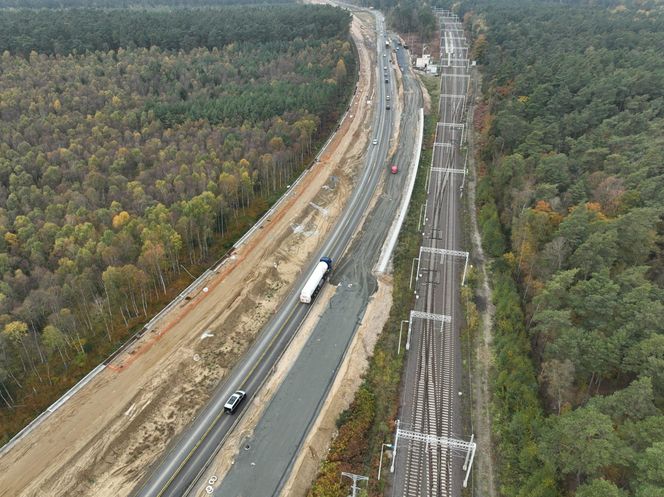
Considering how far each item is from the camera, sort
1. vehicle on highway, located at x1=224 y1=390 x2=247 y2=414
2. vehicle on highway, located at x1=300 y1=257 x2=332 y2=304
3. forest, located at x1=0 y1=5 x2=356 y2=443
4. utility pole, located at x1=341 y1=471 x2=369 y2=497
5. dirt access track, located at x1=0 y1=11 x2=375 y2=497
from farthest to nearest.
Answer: vehicle on highway, located at x1=300 y1=257 x2=332 y2=304 → forest, located at x1=0 y1=5 x2=356 y2=443 → vehicle on highway, located at x1=224 y1=390 x2=247 y2=414 → dirt access track, located at x1=0 y1=11 x2=375 y2=497 → utility pole, located at x1=341 y1=471 x2=369 y2=497

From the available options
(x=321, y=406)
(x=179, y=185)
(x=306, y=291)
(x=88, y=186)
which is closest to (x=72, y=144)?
(x=88, y=186)

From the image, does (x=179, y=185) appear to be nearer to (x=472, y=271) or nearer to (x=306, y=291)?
(x=306, y=291)

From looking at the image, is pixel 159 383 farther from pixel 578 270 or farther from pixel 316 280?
pixel 578 270

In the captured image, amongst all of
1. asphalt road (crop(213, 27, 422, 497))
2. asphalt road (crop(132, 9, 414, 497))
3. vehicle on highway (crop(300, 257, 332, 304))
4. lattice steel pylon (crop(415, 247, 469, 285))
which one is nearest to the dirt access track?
asphalt road (crop(132, 9, 414, 497))

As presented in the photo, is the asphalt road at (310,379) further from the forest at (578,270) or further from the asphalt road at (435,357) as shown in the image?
the forest at (578,270)

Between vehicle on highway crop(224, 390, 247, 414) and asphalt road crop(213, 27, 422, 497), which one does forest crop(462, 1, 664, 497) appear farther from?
vehicle on highway crop(224, 390, 247, 414)

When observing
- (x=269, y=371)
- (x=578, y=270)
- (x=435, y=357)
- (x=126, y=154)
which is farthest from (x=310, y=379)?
(x=126, y=154)
